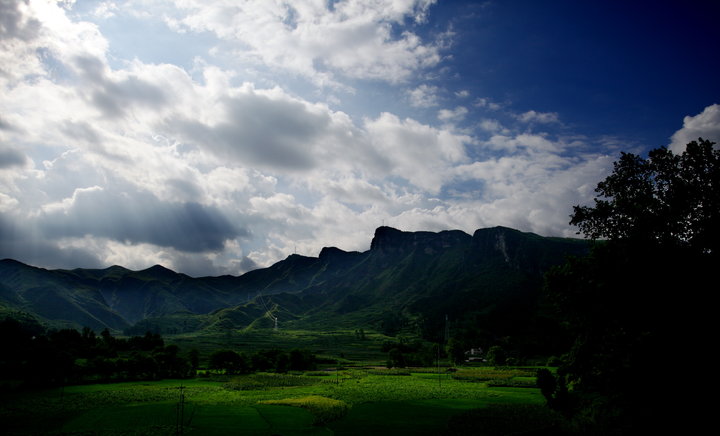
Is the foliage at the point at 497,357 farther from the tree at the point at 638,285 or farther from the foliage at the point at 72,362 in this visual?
the tree at the point at 638,285

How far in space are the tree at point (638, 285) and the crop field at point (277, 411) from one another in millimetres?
14732

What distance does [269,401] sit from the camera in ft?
210

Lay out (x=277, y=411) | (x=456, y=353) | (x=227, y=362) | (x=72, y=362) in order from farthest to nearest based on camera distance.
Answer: (x=456, y=353) < (x=227, y=362) < (x=72, y=362) < (x=277, y=411)

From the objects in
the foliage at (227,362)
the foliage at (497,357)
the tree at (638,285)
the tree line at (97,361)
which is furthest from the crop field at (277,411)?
the foliage at (497,357)

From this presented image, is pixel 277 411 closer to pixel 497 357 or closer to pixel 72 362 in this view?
pixel 72 362

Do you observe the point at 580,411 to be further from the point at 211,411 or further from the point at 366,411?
the point at 211,411

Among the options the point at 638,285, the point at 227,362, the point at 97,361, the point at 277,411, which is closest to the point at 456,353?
the point at 227,362

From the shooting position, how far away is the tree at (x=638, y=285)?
91.4 feet

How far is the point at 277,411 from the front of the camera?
54.4m

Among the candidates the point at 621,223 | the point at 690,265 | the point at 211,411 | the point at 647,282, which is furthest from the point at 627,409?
the point at 211,411

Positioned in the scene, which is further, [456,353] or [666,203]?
[456,353]

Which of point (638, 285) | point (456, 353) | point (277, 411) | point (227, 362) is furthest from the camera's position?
point (456, 353)

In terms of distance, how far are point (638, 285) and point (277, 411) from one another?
46.4 metres

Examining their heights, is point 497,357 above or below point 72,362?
below
